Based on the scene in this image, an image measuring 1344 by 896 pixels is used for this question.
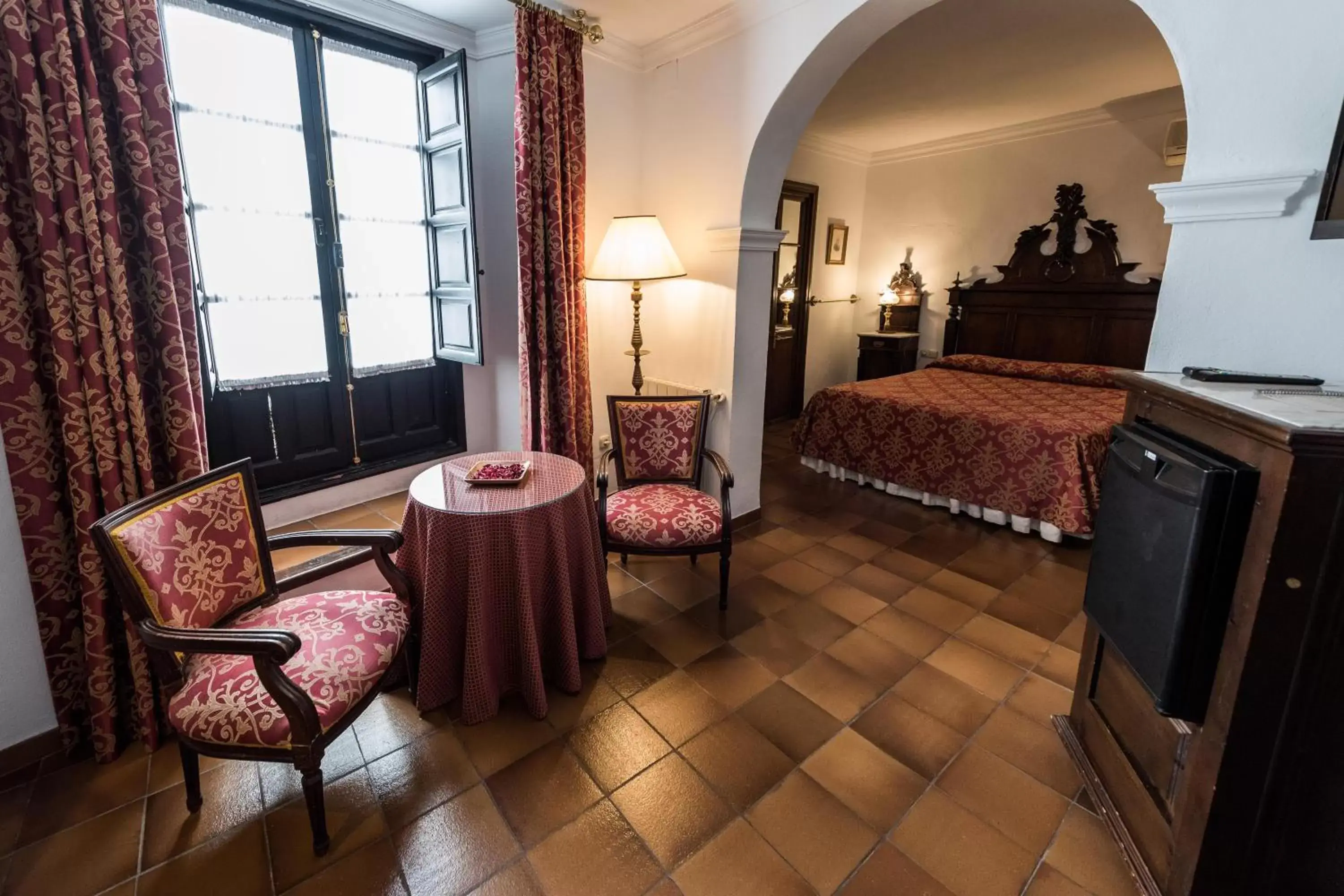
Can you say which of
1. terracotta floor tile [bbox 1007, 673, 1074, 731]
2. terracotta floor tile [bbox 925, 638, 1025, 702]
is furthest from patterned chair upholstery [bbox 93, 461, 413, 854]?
terracotta floor tile [bbox 1007, 673, 1074, 731]

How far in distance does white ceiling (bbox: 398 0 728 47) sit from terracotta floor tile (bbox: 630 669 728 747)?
9.46ft

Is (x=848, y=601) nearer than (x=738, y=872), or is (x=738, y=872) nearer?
(x=738, y=872)

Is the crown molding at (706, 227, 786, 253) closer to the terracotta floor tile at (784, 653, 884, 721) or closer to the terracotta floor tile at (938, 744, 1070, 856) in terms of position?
the terracotta floor tile at (784, 653, 884, 721)

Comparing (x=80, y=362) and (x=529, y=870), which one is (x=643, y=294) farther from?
(x=529, y=870)

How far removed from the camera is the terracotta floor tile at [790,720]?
5.95 feet

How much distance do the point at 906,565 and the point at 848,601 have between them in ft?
1.74

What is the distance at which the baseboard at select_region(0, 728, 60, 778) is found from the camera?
1.66 metres

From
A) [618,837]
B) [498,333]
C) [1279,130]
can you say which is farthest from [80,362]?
[1279,130]

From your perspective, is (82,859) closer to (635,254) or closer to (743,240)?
(635,254)

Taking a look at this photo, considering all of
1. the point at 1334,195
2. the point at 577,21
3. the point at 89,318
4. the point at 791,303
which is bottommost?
the point at 89,318

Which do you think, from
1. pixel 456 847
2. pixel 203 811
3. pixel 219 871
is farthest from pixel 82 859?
pixel 456 847

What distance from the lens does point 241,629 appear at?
1.45 meters

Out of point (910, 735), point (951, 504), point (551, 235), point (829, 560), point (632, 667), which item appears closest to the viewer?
point (910, 735)

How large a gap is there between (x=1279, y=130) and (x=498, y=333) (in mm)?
3321
